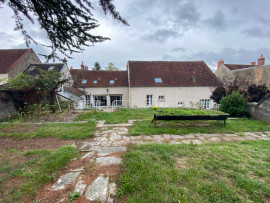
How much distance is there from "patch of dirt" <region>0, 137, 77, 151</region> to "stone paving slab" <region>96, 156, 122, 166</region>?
1.64 meters

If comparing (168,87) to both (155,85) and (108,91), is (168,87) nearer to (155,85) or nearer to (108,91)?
(155,85)

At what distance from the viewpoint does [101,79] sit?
17469 mm

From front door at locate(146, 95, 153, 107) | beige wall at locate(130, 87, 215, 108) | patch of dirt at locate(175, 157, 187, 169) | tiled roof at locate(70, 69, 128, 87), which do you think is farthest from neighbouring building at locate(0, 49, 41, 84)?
patch of dirt at locate(175, 157, 187, 169)

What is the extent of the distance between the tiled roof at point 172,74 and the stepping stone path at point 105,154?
38.0ft

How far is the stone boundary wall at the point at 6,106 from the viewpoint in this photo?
692cm

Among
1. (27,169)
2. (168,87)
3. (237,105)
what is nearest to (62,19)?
(27,169)

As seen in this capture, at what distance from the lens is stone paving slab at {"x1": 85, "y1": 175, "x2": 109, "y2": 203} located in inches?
59.7

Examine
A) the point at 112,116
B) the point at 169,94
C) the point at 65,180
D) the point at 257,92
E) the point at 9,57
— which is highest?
the point at 9,57

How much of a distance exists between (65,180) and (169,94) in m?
15.0

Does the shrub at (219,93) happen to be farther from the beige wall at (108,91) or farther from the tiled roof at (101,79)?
the tiled roof at (101,79)

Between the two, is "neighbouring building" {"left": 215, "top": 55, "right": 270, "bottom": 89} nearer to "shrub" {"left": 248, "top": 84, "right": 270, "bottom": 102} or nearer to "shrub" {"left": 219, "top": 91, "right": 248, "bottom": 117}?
"shrub" {"left": 248, "top": 84, "right": 270, "bottom": 102}

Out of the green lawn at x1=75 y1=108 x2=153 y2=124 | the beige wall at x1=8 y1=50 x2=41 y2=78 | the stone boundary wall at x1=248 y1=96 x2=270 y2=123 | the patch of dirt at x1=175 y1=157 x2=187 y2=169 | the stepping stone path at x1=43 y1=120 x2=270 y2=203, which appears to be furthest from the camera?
the beige wall at x1=8 y1=50 x2=41 y2=78

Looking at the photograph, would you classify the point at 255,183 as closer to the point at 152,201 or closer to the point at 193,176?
the point at 193,176

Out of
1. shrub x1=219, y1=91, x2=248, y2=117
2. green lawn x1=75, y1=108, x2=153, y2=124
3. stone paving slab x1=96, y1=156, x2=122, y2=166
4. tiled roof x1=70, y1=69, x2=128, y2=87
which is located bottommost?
stone paving slab x1=96, y1=156, x2=122, y2=166
